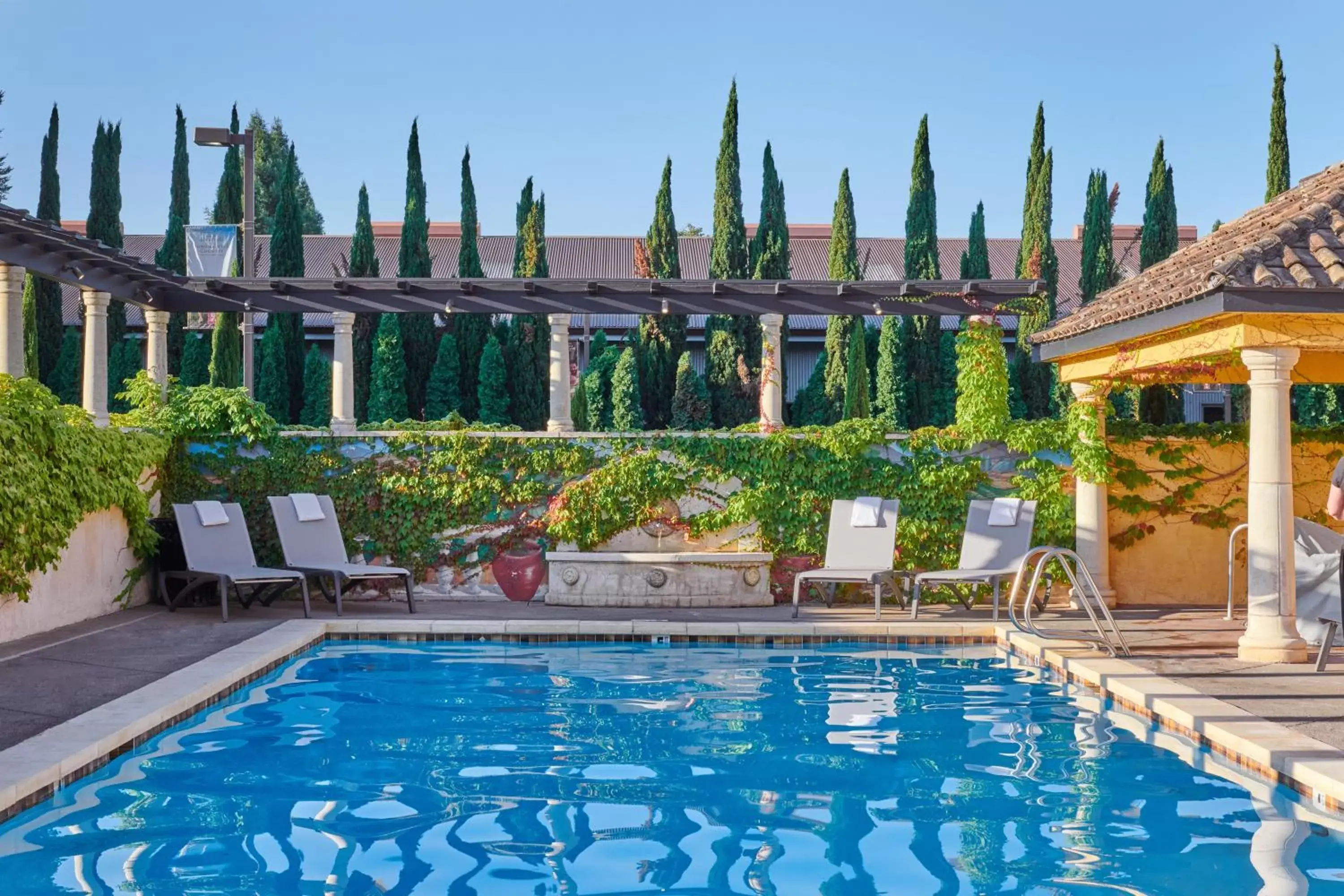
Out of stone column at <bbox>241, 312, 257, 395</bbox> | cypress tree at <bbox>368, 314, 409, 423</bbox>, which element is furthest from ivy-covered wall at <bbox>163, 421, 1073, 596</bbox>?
cypress tree at <bbox>368, 314, 409, 423</bbox>

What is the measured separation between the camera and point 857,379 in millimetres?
25547

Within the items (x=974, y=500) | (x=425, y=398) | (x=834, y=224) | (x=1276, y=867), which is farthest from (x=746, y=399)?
(x=1276, y=867)

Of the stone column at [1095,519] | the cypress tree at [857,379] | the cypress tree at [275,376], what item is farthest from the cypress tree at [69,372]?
the stone column at [1095,519]

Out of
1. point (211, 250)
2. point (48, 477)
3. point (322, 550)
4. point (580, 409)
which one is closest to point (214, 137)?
point (211, 250)

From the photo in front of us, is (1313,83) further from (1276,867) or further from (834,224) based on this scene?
(1276,867)

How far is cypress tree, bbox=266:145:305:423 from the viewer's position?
89.5 feet

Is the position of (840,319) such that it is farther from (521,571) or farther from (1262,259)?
(1262,259)

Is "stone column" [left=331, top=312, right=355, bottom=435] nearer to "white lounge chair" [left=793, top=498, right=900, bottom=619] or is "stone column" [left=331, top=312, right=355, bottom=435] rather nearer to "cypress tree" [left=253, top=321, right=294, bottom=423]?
"white lounge chair" [left=793, top=498, right=900, bottom=619]

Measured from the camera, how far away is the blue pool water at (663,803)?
4703 mm

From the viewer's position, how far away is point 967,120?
26406 mm

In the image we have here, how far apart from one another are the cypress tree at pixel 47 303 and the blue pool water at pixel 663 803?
19.5m

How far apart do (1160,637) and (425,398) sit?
1904 cm

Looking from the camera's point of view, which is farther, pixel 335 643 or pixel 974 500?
pixel 974 500

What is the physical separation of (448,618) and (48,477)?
3320 mm
